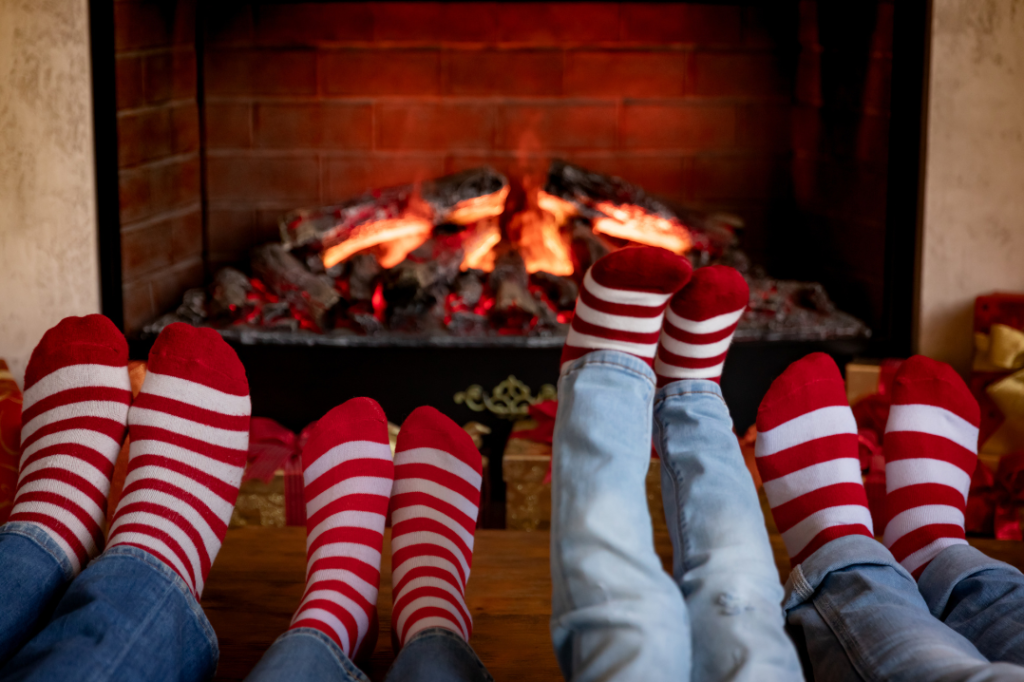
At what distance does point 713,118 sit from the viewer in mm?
1768

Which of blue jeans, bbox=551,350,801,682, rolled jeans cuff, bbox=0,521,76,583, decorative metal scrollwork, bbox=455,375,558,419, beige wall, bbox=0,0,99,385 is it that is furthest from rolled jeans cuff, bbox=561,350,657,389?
beige wall, bbox=0,0,99,385

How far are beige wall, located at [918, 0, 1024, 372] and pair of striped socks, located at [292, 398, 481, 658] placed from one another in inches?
33.3

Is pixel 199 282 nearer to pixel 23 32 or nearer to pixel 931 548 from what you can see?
pixel 23 32

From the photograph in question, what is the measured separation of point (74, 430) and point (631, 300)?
1.98 ft

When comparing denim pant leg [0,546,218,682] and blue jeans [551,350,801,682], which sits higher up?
blue jeans [551,350,801,682]

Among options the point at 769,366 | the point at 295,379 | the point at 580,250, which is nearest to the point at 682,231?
the point at 580,250

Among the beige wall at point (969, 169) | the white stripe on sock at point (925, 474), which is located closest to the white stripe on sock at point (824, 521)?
the white stripe on sock at point (925, 474)

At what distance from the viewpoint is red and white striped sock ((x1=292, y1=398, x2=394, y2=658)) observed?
0.82m

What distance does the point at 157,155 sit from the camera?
5.11ft

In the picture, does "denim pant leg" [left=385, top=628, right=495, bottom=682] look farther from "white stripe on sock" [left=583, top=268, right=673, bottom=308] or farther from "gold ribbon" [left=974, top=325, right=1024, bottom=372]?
"gold ribbon" [left=974, top=325, right=1024, bottom=372]

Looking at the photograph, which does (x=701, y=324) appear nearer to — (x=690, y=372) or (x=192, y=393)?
(x=690, y=372)

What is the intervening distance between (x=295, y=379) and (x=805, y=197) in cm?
101

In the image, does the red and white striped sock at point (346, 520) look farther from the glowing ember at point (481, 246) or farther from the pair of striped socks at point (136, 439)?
the glowing ember at point (481, 246)

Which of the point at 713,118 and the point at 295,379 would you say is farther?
the point at 713,118
